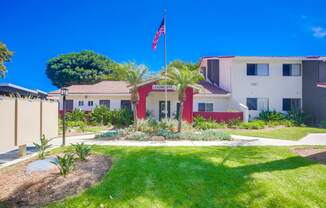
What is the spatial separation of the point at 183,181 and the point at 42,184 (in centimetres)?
351

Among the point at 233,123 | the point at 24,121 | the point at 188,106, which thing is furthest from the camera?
the point at 233,123

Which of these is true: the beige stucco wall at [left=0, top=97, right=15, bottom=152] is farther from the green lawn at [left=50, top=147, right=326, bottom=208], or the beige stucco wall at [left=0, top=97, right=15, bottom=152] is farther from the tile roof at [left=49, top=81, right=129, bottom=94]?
the tile roof at [left=49, top=81, right=129, bottom=94]

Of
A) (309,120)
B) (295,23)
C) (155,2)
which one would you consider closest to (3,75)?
(155,2)

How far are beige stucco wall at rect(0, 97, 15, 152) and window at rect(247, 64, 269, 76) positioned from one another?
71.5 feet

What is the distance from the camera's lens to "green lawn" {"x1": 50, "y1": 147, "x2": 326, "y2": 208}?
577 centimetres

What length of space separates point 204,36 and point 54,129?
67.4 ft

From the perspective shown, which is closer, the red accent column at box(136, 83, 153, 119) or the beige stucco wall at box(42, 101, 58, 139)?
the beige stucco wall at box(42, 101, 58, 139)

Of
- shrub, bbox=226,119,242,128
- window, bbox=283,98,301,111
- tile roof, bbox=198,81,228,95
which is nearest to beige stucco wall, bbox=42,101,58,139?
shrub, bbox=226,119,242,128

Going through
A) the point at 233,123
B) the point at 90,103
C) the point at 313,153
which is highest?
the point at 90,103

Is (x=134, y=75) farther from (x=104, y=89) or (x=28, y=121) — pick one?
(x=104, y=89)

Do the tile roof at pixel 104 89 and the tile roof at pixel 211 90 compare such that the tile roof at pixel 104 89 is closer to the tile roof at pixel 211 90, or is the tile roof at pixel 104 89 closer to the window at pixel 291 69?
the tile roof at pixel 211 90

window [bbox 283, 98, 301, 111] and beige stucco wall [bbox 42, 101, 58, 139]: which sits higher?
window [bbox 283, 98, 301, 111]

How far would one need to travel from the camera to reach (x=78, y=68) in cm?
4816

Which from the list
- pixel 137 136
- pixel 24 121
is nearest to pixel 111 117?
pixel 137 136
